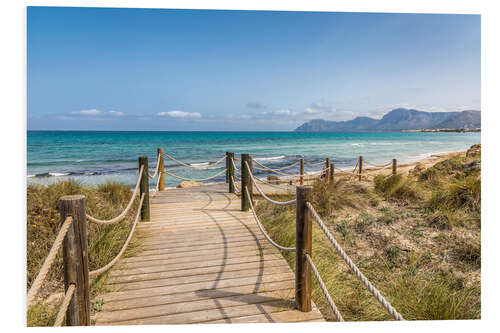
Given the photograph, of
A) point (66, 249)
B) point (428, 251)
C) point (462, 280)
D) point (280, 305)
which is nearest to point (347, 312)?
point (280, 305)

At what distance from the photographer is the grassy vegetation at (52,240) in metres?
2.13

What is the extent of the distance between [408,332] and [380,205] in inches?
138

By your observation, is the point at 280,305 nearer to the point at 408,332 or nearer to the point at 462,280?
the point at 408,332

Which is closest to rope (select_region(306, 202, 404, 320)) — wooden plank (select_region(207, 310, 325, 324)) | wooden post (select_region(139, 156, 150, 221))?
wooden plank (select_region(207, 310, 325, 324))

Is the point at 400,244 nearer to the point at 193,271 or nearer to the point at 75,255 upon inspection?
the point at 193,271

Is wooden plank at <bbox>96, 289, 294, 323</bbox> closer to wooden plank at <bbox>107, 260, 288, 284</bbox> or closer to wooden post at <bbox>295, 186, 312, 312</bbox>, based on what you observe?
wooden post at <bbox>295, 186, 312, 312</bbox>

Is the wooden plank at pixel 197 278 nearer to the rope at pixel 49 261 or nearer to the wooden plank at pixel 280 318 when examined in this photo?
the wooden plank at pixel 280 318

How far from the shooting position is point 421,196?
17.0 ft

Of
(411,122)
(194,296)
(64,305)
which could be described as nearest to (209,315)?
(194,296)

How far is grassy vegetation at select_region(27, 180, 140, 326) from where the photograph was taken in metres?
2.13

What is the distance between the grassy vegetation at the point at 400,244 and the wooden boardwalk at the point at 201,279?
0.36m

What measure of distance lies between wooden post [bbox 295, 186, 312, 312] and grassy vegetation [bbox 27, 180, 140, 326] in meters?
1.56

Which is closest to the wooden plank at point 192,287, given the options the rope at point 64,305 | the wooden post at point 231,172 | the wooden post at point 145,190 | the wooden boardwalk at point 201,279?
the wooden boardwalk at point 201,279

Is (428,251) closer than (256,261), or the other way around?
(256,261)
